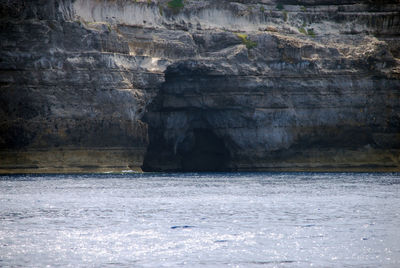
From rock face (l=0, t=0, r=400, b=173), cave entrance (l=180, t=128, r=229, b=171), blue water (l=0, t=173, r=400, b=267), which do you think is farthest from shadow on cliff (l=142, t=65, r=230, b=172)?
blue water (l=0, t=173, r=400, b=267)

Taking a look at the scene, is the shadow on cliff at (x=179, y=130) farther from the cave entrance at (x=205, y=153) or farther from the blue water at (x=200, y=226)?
the blue water at (x=200, y=226)

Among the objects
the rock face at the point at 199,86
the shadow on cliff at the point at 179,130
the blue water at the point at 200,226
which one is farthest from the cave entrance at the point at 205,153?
the blue water at the point at 200,226

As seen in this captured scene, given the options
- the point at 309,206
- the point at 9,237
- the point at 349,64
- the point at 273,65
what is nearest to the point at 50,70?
the point at 273,65

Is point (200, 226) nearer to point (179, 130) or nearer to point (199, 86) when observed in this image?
point (199, 86)

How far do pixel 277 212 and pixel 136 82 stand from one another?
42.2 meters

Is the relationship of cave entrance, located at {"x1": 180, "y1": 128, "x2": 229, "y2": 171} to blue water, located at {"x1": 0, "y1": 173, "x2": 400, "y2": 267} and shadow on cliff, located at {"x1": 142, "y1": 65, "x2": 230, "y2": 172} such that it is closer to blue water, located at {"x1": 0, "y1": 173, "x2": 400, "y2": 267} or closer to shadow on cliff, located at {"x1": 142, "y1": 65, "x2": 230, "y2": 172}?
shadow on cliff, located at {"x1": 142, "y1": 65, "x2": 230, "y2": 172}

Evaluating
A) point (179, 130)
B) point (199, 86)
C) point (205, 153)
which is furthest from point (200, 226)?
point (205, 153)

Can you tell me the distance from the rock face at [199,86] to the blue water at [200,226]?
17.7 m

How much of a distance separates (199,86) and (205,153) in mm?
10472

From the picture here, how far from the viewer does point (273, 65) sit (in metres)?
A: 90.2

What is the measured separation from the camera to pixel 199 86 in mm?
87875

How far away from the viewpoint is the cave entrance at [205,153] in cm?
9362

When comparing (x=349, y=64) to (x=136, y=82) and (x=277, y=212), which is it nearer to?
(x=136, y=82)

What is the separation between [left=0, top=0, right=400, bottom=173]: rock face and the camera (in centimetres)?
8231
